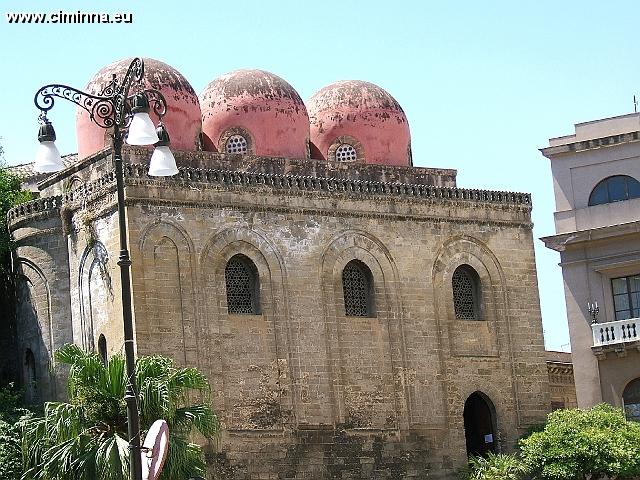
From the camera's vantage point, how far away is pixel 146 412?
24672 millimetres

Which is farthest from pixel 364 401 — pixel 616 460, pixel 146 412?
pixel 146 412

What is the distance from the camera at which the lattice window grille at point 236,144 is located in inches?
1467

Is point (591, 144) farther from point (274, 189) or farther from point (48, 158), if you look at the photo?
point (48, 158)

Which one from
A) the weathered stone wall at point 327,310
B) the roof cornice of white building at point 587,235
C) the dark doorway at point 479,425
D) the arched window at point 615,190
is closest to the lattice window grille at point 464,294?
the weathered stone wall at point 327,310

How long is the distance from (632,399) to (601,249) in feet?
11.7

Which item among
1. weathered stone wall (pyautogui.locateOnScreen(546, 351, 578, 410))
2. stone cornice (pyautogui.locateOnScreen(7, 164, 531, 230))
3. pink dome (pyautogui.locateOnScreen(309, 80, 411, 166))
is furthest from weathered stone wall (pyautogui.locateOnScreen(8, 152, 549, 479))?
weathered stone wall (pyautogui.locateOnScreen(546, 351, 578, 410))

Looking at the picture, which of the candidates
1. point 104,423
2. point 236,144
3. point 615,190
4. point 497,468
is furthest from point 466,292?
point 104,423

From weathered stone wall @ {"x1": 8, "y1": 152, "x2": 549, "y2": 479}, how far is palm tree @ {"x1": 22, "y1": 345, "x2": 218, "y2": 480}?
6.78 metres

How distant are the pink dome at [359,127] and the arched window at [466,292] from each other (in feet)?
10.9

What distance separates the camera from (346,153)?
1540 inches

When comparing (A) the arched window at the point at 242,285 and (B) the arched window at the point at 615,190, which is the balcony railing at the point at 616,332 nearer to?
(B) the arched window at the point at 615,190

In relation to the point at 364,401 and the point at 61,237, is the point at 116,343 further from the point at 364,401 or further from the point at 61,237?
the point at 364,401

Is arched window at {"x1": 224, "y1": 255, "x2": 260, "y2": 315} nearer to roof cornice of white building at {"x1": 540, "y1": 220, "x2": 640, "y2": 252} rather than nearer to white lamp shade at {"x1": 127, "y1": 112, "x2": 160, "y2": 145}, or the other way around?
roof cornice of white building at {"x1": 540, "y1": 220, "x2": 640, "y2": 252}

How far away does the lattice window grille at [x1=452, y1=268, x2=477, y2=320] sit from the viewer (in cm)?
3797
